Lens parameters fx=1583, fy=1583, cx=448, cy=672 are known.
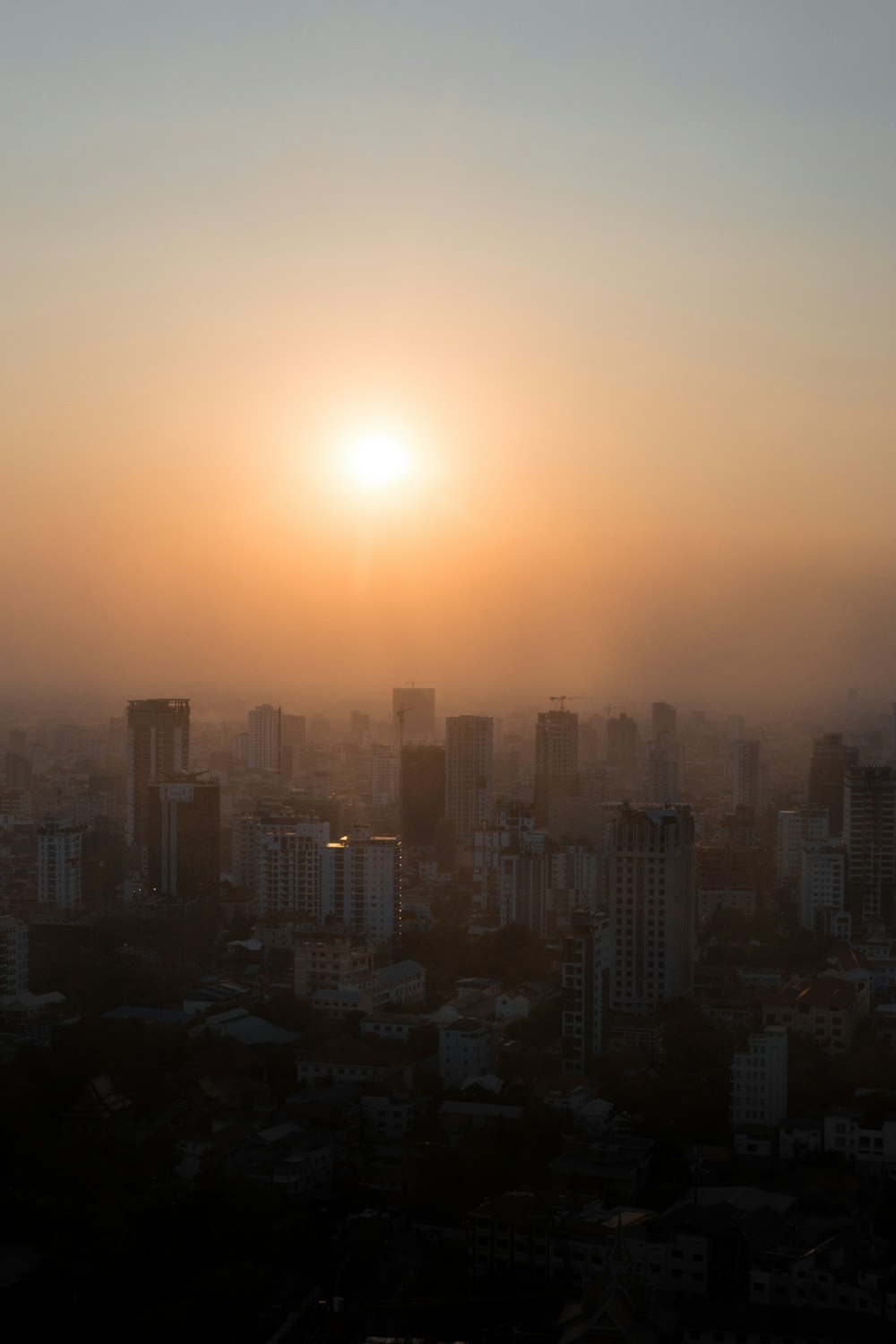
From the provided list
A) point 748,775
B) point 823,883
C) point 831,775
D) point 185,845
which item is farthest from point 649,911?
point 748,775

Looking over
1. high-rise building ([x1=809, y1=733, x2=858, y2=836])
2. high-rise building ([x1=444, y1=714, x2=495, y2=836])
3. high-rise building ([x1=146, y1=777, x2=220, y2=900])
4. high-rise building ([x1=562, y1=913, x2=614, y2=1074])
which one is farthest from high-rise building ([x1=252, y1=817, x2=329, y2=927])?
high-rise building ([x1=809, y1=733, x2=858, y2=836])

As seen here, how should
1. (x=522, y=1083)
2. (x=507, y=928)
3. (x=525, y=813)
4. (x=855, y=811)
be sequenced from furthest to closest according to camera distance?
(x=525, y=813)
(x=855, y=811)
(x=507, y=928)
(x=522, y=1083)

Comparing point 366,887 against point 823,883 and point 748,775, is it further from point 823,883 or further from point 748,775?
point 748,775

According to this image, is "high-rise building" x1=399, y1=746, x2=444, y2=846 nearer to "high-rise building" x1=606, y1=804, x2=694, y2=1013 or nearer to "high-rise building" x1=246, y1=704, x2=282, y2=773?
"high-rise building" x1=246, y1=704, x2=282, y2=773

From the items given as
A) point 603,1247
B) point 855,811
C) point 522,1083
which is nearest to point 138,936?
point 522,1083

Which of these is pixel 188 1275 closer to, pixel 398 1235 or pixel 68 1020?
pixel 398 1235

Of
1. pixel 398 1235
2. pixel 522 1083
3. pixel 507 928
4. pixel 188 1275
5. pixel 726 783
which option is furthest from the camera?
pixel 726 783

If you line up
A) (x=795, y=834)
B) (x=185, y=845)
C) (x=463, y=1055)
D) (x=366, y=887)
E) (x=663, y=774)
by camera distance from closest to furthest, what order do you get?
(x=463, y=1055)
(x=366, y=887)
(x=185, y=845)
(x=795, y=834)
(x=663, y=774)
